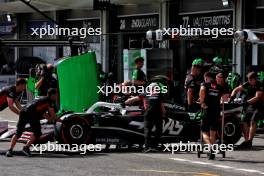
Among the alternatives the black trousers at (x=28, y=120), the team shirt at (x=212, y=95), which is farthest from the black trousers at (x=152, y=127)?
the black trousers at (x=28, y=120)

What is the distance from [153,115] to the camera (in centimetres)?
1369

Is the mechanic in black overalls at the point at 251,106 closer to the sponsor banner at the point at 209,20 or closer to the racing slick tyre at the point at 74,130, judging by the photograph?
the racing slick tyre at the point at 74,130

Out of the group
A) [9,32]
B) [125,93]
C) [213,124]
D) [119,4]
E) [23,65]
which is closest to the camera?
[213,124]

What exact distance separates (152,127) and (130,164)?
2.07 meters

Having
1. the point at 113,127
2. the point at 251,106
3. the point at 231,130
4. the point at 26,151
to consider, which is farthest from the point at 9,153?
the point at 251,106

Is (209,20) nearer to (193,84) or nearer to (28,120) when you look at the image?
(193,84)

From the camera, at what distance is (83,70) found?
16281mm

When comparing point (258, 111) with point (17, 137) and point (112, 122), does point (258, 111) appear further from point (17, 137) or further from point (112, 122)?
point (17, 137)

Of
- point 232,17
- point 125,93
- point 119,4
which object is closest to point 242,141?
point 125,93

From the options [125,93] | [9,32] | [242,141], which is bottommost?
[242,141]

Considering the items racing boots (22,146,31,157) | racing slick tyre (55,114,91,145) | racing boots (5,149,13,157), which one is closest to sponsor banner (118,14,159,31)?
racing slick tyre (55,114,91,145)

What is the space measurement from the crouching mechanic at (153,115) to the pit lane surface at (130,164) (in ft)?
0.93

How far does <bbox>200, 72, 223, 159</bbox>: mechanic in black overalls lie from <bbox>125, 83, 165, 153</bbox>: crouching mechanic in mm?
1146

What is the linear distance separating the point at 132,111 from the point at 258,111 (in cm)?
277
